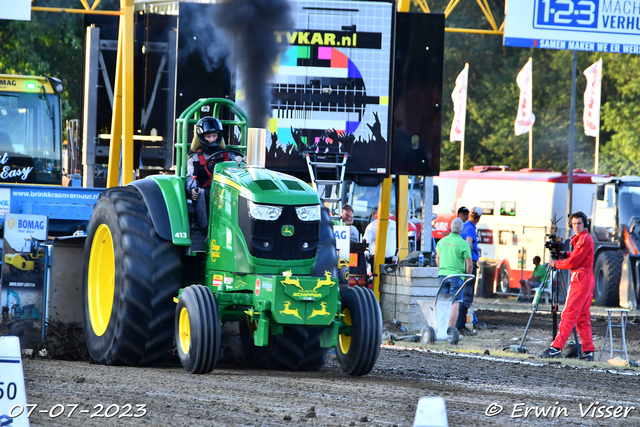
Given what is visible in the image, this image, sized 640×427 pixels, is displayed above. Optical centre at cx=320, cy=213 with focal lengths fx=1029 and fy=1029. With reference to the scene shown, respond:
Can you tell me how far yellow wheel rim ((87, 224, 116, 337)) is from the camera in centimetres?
925

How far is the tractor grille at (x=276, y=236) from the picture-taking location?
8.32m

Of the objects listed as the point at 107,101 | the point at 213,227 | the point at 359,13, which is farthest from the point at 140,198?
the point at 107,101

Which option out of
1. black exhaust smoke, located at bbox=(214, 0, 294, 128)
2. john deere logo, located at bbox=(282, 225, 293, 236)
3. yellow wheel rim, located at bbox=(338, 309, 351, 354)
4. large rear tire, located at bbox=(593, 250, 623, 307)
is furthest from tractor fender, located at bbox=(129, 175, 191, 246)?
large rear tire, located at bbox=(593, 250, 623, 307)

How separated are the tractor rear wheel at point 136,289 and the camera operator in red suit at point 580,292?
16.5 ft

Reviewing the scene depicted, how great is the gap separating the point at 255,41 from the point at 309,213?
5172 mm

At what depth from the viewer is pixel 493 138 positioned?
4422 centimetres

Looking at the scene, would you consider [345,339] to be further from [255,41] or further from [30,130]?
[30,130]

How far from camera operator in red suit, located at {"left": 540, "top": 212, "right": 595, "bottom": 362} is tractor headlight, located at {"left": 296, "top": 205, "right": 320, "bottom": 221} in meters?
4.22

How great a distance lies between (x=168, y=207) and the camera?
8789 mm

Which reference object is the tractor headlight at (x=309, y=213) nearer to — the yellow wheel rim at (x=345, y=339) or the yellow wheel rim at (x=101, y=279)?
the yellow wheel rim at (x=345, y=339)

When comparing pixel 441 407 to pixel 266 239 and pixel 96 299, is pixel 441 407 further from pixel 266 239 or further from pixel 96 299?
pixel 96 299

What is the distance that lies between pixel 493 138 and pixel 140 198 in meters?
36.4

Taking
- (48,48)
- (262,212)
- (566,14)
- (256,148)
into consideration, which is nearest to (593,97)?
(566,14)

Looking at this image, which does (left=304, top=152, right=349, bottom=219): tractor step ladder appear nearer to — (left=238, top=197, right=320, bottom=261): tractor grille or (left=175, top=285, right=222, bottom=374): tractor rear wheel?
(left=238, top=197, right=320, bottom=261): tractor grille
